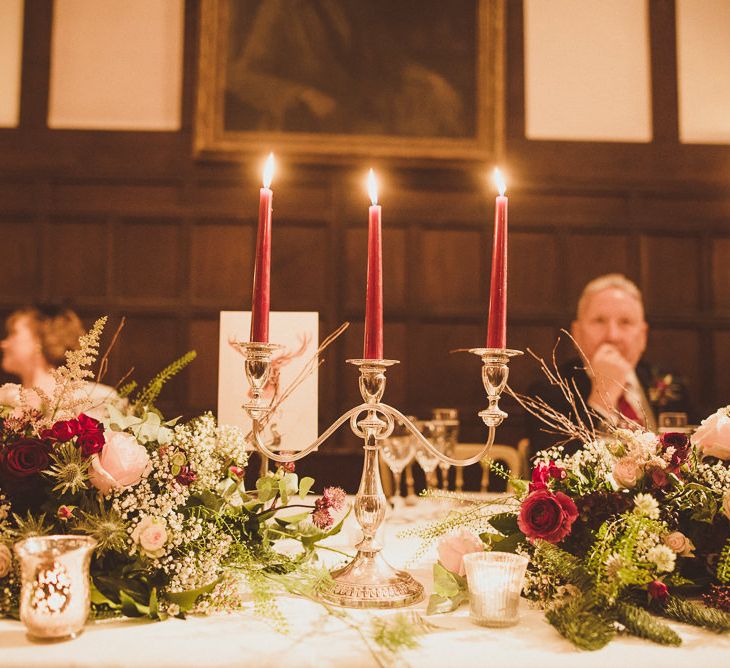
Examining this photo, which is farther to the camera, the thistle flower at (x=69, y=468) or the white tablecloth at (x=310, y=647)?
the thistle flower at (x=69, y=468)

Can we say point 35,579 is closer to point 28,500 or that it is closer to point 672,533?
point 28,500

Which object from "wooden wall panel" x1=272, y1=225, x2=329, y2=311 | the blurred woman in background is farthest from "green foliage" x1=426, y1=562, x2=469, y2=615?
"wooden wall panel" x1=272, y1=225, x2=329, y2=311

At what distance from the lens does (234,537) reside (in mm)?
1094

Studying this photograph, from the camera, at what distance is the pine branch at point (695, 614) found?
89 cm

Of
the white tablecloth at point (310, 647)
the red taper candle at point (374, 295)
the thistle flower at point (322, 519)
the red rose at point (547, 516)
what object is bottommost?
the white tablecloth at point (310, 647)

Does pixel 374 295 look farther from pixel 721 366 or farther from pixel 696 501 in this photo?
pixel 721 366

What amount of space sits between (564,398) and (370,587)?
213 centimetres

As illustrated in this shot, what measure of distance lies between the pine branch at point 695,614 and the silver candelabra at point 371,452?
0.33 m

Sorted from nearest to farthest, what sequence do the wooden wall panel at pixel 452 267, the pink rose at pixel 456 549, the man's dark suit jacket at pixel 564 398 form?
1. the pink rose at pixel 456 549
2. the man's dark suit jacket at pixel 564 398
3. the wooden wall panel at pixel 452 267

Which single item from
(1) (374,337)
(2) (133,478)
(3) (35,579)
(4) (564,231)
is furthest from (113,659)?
(4) (564,231)

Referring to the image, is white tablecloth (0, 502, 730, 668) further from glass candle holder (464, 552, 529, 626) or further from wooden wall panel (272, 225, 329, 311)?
wooden wall panel (272, 225, 329, 311)

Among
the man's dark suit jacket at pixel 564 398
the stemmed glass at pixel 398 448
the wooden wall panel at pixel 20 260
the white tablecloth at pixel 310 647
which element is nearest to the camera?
the white tablecloth at pixel 310 647

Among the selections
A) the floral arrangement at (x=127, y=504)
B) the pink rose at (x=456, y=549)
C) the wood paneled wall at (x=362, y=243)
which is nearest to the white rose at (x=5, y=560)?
the floral arrangement at (x=127, y=504)

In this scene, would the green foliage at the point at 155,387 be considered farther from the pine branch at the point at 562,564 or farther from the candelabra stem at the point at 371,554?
the pine branch at the point at 562,564
